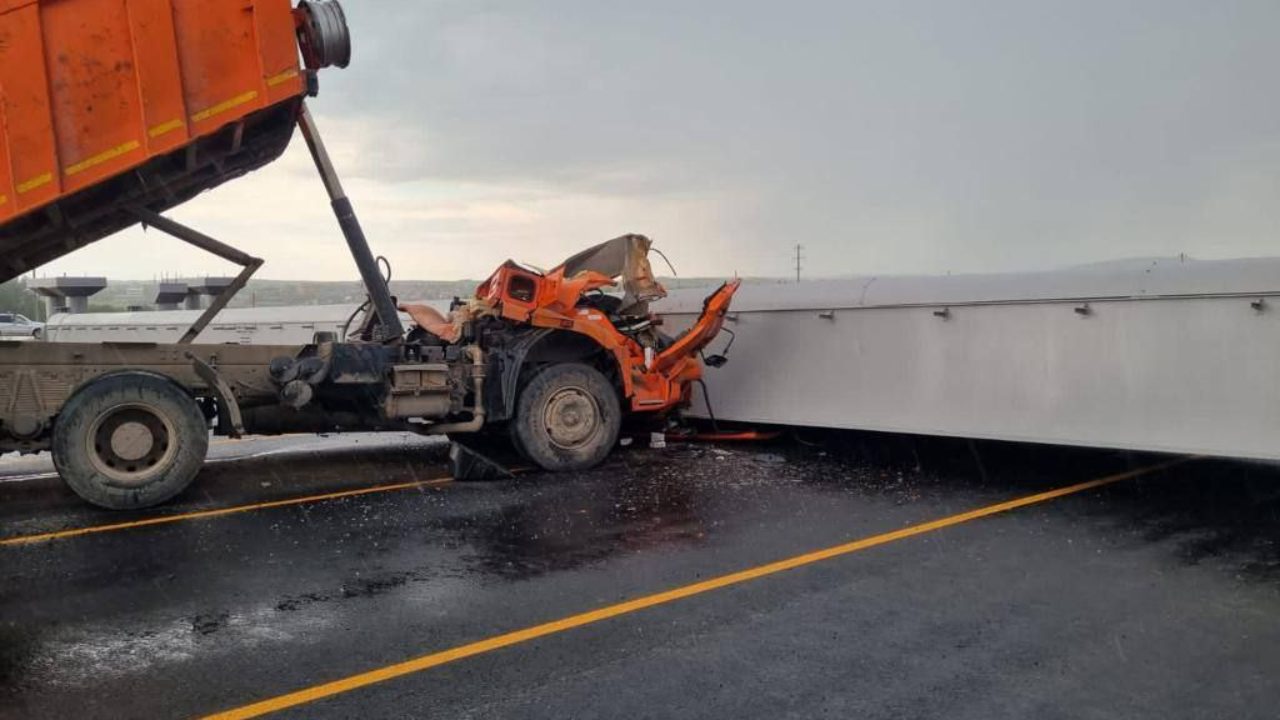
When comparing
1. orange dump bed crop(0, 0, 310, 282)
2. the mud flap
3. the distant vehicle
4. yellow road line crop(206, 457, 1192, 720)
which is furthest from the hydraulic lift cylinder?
the distant vehicle

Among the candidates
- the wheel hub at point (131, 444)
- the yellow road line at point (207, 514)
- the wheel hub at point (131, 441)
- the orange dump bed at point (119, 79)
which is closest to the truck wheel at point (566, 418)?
the yellow road line at point (207, 514)

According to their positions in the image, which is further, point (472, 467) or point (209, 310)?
point (472, 467)

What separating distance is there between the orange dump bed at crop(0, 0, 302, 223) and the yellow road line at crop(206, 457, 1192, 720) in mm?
4745

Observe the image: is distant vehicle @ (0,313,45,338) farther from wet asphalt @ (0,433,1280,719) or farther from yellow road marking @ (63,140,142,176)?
wet asphalt @ (0,433,1280,719)

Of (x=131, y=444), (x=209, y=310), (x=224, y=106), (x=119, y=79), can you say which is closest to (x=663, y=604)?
(x=131, y=444)

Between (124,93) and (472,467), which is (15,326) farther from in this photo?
(124,93)

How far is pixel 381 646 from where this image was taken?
4.66 m

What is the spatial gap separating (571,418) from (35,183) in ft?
15.7

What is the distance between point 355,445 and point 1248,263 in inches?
354

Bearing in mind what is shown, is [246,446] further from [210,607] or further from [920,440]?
[920,440]

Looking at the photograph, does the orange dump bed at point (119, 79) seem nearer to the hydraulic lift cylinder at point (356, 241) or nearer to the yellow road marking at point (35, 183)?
the yellow road marking at point (35, 183)

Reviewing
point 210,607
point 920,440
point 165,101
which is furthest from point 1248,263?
point 165,101

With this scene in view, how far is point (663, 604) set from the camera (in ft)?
17.3

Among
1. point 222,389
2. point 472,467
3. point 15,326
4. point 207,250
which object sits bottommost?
point 472,467
